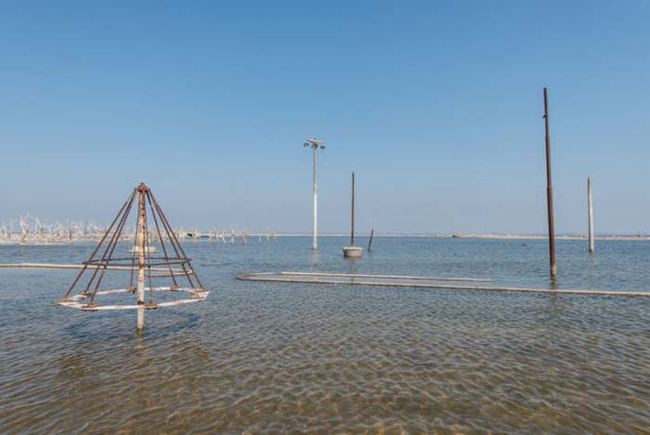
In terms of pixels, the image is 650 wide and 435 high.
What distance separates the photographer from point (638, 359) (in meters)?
11.2

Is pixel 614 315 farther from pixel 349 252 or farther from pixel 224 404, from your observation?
pixel 349 252

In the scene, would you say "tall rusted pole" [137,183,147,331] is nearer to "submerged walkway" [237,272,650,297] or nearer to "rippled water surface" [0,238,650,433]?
"rippled water surface" [0,238,650,433]

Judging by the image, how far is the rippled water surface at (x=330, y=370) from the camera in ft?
25.3

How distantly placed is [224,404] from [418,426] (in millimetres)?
4405

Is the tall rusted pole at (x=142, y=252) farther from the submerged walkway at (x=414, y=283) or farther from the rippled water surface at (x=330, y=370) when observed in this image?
the submerged walkway at (x=414, y=283)

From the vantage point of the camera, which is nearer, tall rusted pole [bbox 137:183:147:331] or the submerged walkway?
tall rusted pole [bbox 137:183:147:331]

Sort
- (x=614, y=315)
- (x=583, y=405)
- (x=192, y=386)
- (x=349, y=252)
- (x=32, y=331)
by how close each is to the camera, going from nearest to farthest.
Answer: (x=583, y=405) < (x=192, y=386) < (x=32, y=331) < (x=614, y=315) < (x=349, y=252)

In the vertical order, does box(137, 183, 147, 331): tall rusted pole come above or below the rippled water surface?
above

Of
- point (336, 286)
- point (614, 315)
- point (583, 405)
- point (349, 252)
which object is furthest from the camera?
point (349, 252)

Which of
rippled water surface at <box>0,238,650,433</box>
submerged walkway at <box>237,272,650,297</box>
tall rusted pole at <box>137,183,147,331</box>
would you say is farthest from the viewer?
submerged walkway at <box>237,272,650,297</box>

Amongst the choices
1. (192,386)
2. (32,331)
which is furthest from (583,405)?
(32,331)

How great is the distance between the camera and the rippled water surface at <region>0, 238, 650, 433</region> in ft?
25.3

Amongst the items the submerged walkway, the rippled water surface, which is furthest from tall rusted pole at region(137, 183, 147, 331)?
the submerged walkway

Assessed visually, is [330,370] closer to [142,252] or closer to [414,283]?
[142,252]
